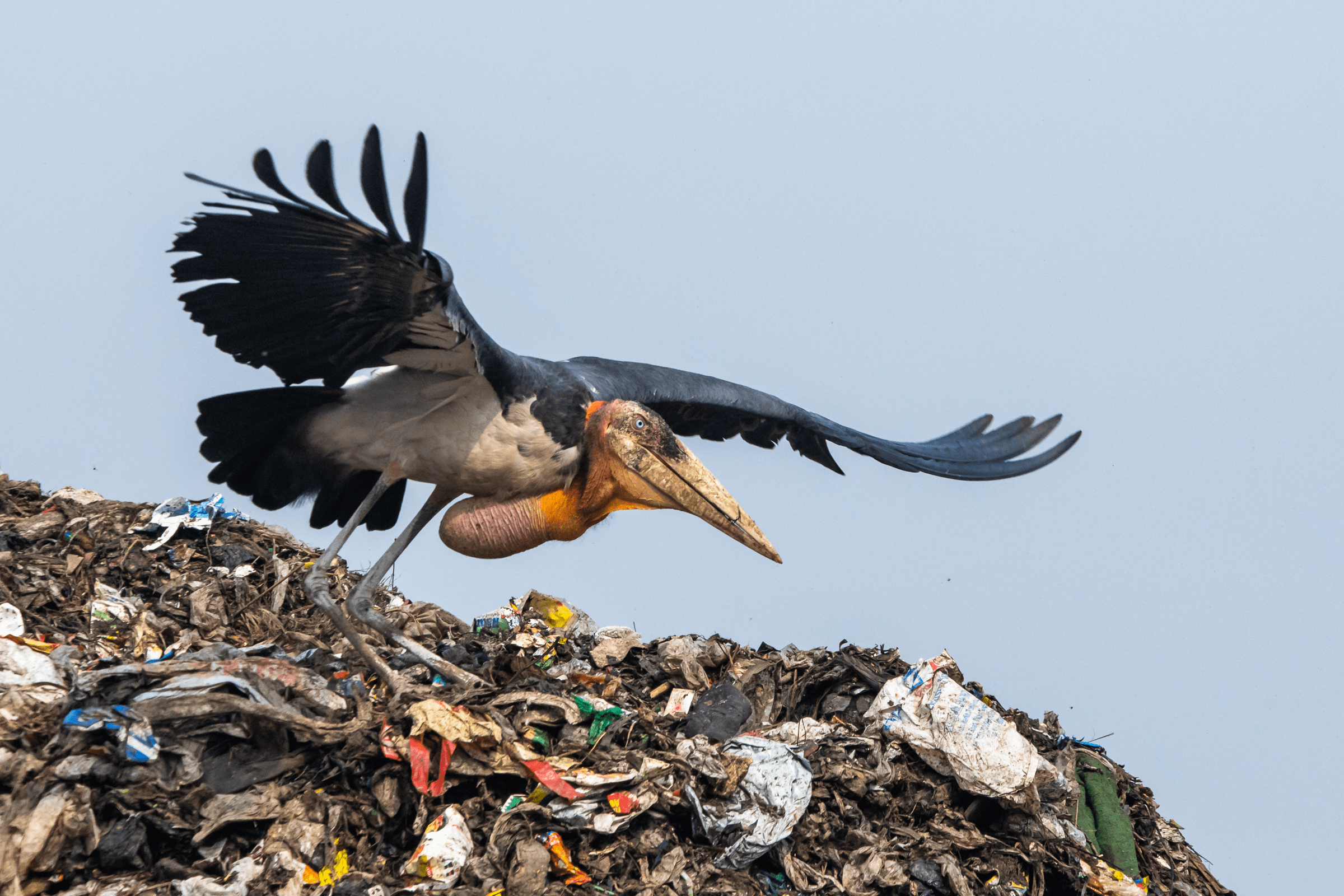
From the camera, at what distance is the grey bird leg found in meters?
3.87

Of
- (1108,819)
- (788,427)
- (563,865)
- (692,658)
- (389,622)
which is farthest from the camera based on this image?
(788,427)

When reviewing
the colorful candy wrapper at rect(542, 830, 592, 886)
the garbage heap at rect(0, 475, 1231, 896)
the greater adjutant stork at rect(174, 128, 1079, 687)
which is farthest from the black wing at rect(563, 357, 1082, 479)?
the colorful candy wrapper at rect(542, 830, 592, 886)

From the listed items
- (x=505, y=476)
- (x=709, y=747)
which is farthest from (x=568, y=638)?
(x=709, y=747)

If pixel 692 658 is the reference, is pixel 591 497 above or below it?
above

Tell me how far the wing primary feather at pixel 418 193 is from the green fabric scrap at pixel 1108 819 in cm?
313

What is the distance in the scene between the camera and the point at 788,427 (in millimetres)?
4930

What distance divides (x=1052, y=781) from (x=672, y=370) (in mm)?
2231

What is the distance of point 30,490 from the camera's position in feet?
17.0

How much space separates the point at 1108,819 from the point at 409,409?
2988 millimetres

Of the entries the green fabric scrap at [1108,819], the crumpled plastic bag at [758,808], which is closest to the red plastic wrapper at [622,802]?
the crumpled plastic bag at [758,808]

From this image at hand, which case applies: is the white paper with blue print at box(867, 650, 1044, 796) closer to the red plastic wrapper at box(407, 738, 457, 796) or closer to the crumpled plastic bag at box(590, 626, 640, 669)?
the crumpled plastic bag at box(590, 626, 640, 669)

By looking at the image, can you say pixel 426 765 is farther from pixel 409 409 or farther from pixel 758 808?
pixel 409 409

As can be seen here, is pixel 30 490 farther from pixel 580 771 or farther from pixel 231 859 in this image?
pixel 580 771

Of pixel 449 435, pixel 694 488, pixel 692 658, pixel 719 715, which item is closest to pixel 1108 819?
pixel 719 715
